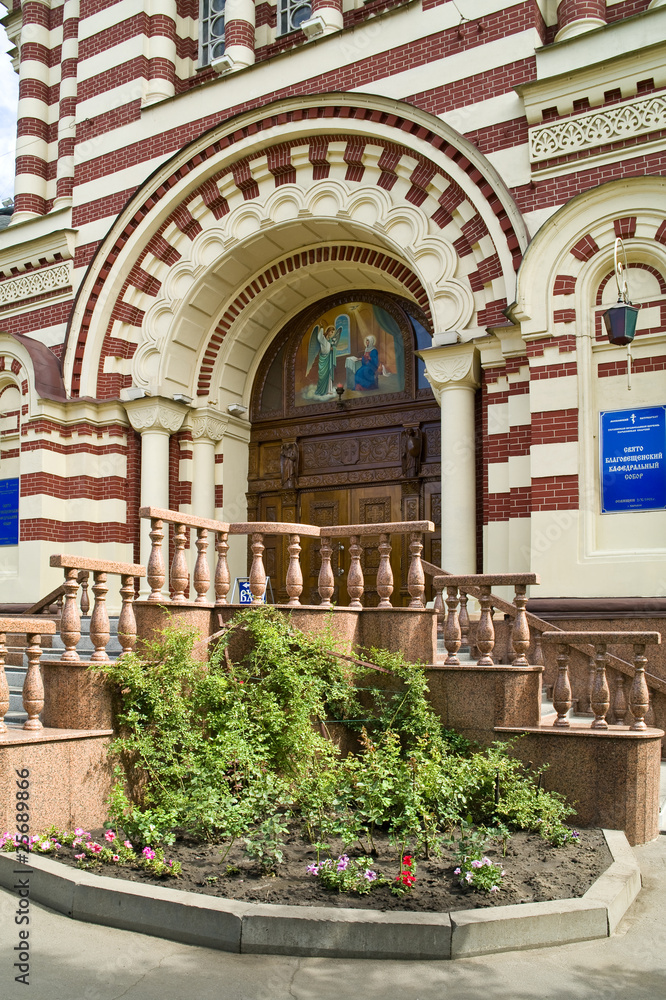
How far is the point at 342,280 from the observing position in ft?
43.4

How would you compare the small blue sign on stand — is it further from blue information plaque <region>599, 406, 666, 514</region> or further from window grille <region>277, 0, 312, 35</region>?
window grille <region>277, 0, 312, 35</region>

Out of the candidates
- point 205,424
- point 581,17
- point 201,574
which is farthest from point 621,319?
point 205,424

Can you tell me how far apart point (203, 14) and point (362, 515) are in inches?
337

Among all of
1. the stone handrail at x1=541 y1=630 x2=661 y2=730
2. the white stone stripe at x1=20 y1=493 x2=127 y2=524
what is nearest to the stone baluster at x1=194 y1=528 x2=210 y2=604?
the stone handrail at x1=541 y1=630 x2=661 y2=730

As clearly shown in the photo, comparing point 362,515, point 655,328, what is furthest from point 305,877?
point 362,515

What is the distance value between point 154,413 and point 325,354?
278cm

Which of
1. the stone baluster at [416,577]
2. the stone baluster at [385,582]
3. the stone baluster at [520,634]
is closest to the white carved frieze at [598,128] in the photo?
the stone baluster at [416,577]

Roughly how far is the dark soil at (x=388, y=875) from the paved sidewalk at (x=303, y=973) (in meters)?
0.36

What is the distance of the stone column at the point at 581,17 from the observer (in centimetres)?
1014

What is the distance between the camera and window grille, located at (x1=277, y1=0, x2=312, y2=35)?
13125 mm

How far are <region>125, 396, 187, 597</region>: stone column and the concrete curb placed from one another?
27.0 feet

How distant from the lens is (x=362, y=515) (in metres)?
12.7

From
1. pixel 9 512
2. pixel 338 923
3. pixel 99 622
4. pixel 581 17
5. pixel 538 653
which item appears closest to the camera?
pixel 338 923

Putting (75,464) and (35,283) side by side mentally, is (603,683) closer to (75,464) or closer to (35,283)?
(75,464)
